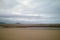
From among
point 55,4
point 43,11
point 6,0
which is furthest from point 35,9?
point 6,0

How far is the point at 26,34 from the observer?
938 mm

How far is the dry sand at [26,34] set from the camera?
0.92 m

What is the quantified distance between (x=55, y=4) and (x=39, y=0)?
7.3 inches

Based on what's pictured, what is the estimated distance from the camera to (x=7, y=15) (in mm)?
958

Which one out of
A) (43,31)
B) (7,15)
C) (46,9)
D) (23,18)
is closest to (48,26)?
(43,31)

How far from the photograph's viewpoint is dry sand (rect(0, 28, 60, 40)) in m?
0.92

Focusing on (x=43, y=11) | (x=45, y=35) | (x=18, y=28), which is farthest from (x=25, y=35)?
(x=43, y=11)

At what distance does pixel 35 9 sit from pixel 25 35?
0.32 meters

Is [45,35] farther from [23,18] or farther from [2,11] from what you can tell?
[2,11]

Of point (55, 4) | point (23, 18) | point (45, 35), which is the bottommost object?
point (45, 35)

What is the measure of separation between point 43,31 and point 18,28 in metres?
0.28

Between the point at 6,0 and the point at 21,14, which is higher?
the point at 6,0

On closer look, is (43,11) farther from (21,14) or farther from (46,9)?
(21,14)

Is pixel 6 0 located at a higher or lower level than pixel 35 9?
higher
